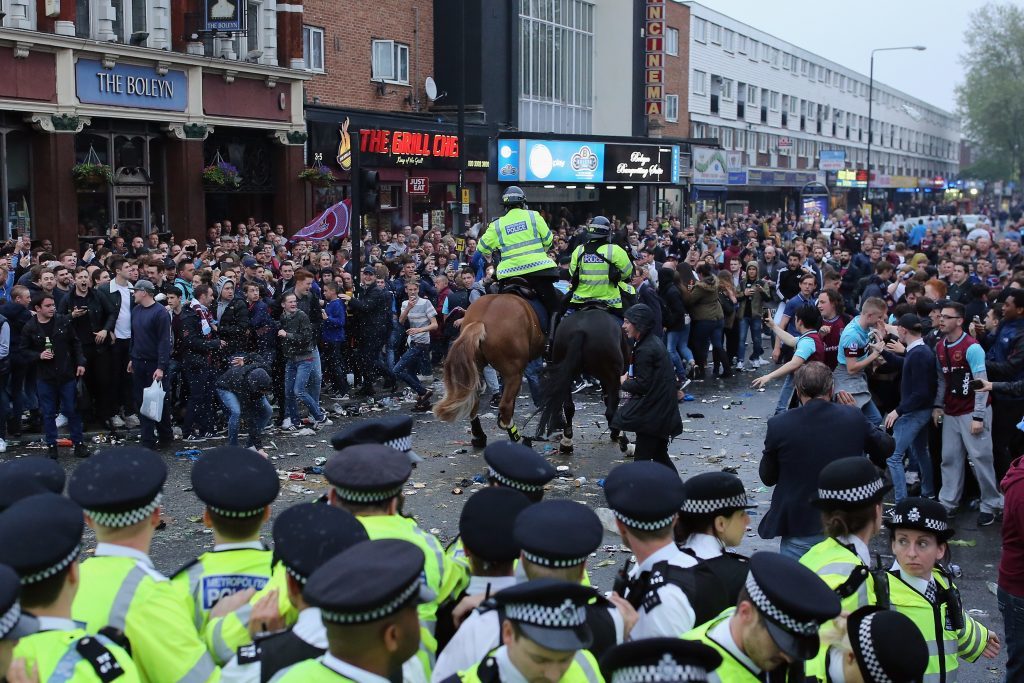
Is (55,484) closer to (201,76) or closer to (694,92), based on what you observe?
(201,76)

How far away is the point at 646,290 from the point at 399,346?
13.4ft

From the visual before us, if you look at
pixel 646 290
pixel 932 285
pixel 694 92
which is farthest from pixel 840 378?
pixel 694 92

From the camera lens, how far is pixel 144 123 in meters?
24.3

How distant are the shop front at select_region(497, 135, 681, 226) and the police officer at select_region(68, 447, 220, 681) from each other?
32160 mm

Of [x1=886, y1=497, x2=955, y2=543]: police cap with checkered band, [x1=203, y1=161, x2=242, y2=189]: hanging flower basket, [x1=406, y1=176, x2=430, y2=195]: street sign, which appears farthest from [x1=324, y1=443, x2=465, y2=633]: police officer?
[x1=406, y1=176, x2=430, y2=195]: street sign

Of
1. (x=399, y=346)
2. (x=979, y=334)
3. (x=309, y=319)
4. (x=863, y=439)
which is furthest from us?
(x=399, y=346)

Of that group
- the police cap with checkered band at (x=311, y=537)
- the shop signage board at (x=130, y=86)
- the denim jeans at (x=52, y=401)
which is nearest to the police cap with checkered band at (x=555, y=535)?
the police cap with checkered band at (x=311, y=537)

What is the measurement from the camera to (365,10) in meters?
32.3

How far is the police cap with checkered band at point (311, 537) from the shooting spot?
3656 mm

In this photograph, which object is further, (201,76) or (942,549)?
(201,76)

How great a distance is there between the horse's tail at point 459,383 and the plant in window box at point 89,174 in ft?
42.2

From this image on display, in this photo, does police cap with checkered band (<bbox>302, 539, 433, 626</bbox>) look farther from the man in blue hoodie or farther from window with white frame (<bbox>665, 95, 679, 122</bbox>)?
window with white frame (<bbox>665, 95, 679, 122</bbox>)

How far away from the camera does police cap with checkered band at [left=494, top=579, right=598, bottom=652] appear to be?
3.35 metres

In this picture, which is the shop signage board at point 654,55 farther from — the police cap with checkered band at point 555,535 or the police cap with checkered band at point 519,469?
the police cap with checkered band at point 555,535
